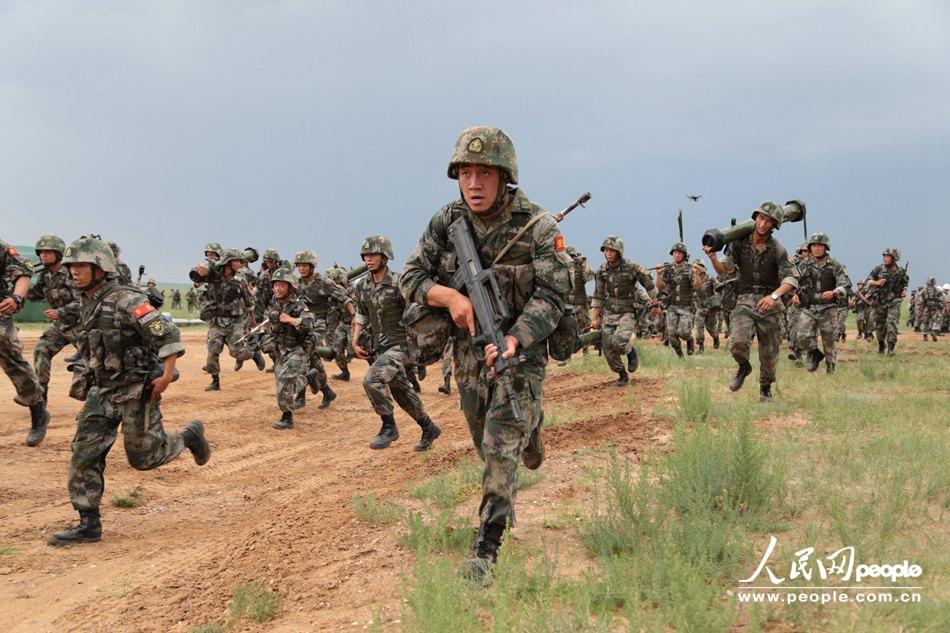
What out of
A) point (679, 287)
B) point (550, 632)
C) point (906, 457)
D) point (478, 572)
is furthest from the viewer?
point (679, 287)

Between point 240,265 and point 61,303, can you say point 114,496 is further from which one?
point 240,265

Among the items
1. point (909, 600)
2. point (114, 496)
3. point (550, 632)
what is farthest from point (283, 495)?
point (909, 600)

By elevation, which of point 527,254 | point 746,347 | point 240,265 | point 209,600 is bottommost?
point 209,600

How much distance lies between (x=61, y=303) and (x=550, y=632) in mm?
8552

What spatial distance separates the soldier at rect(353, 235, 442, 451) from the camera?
8.30 meters

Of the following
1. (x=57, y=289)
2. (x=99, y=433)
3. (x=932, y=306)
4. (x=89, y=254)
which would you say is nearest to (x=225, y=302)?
(x=57, y=289)

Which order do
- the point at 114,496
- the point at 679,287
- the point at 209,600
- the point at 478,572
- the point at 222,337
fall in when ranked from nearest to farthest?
the point at 478,572, the point at 209,600, the point at 114,496, the point at 222,337, the point at 679,287

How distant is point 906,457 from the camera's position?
18.7 feet

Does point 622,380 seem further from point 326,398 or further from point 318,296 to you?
point 318,296

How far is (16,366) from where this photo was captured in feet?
27.9

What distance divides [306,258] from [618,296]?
514 cm

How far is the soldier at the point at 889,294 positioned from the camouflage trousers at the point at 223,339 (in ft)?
49.6

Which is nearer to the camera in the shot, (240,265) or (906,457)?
(906,457)

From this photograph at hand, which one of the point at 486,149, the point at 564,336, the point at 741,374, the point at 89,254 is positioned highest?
the point at 486,149
